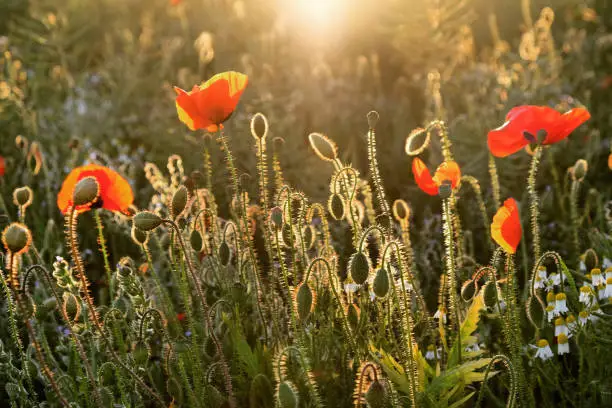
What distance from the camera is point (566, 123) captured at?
2061 millimetres

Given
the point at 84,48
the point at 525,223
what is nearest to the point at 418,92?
the point at 525,223

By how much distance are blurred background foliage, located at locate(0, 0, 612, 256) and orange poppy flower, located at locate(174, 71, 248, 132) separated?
1.18 metres

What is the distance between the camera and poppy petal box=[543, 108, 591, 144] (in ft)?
6.73

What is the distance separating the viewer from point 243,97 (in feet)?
15.5

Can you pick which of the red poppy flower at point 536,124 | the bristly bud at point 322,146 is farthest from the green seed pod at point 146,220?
the red poppy flower at point 536,124

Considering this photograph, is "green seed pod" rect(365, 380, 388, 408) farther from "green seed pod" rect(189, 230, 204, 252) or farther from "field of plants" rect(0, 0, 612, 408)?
"green seed pod" rect(189, 230, 204, 252)

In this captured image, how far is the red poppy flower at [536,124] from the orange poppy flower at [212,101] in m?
0.73

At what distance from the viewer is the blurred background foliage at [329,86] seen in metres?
4.05

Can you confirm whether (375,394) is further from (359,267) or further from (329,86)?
(329,86)

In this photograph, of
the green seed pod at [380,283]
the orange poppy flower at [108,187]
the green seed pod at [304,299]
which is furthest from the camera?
the orange poppy flower at [108,187]

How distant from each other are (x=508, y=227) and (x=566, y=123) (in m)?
0.48

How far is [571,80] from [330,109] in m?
1.82

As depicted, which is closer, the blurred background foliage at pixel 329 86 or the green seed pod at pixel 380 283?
the green seed pod at pixel 380 283

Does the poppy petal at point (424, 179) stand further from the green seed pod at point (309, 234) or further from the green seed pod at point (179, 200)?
the green seed pod at point (179, 200)
